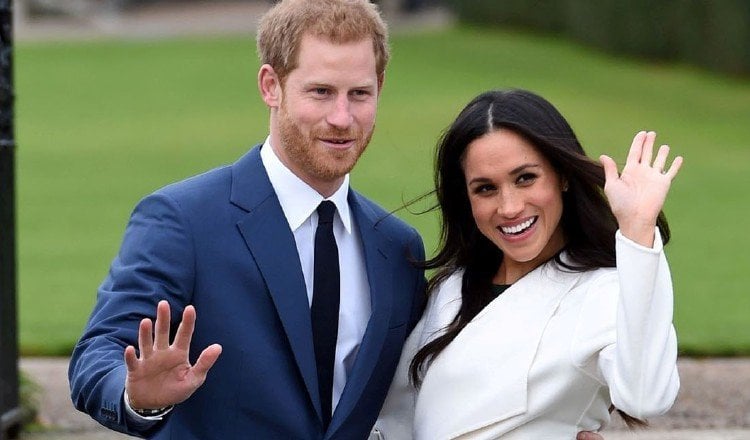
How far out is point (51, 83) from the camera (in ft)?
81.5

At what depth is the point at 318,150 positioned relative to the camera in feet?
11.8

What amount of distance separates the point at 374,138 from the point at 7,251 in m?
13.0

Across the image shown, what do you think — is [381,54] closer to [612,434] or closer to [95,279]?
[612,434]

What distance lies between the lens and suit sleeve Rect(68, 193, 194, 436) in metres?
3.24

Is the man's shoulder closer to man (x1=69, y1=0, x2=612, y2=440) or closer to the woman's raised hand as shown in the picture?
man (x1=69, y1=0, x2=612, y2=440)

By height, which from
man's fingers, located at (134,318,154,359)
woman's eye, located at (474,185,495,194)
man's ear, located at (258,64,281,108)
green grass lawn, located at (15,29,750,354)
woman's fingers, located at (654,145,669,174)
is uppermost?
man's ear, located at (258,64,281,108)

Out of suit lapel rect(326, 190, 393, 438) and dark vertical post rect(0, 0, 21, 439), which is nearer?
suit lapel rect(326, 190, 393, 438)

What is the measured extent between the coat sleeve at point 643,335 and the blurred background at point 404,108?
489cm

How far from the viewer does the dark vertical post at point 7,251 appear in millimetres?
6441

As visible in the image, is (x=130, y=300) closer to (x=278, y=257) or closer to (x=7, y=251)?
(x=278, y=257)

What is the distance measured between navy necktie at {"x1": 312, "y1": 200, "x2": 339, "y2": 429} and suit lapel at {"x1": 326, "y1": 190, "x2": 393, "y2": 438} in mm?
44

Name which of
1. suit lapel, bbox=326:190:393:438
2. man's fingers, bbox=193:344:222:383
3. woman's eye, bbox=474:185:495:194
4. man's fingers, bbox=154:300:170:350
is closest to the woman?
woman's eye, bbox=474:185:495:194

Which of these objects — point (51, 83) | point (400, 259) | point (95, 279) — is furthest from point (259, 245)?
point (51, 83)

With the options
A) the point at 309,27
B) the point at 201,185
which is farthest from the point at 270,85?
the point at 201,185
